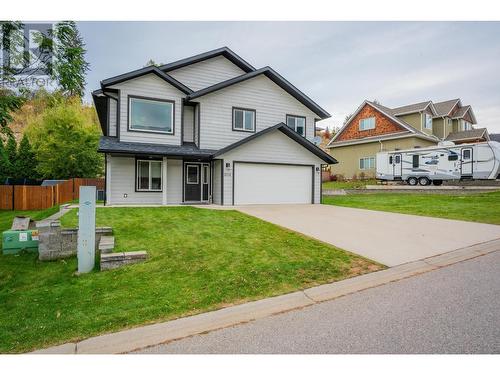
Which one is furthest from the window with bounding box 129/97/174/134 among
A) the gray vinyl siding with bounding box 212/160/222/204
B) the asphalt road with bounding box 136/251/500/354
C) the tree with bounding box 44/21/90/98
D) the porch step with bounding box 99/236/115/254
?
the asphalt road with bounding box 136/251/500/354

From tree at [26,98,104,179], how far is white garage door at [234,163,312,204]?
19.1 metres

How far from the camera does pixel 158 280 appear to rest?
503cm

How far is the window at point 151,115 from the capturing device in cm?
1442

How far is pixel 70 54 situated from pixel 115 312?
5.10m

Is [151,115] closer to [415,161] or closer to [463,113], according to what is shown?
[415,161]

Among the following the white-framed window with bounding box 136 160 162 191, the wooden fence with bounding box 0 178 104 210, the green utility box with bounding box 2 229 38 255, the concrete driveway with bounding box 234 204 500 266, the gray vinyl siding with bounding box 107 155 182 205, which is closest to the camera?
the concrete driveway with bounding box 234 204 500 266

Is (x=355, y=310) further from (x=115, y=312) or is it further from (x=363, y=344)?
(x=115, y=312)

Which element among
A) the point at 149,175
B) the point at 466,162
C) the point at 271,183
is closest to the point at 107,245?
the point at 149,175

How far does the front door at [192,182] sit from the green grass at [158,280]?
7446 millimetres

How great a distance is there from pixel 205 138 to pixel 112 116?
469 centimetres

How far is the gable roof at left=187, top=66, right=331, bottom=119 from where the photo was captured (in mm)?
15383

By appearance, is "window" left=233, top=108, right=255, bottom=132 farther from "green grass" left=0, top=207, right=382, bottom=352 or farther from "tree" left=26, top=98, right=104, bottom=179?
"tree" left=26, top=98, right=104, bottom=179

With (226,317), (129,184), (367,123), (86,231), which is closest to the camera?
(226,317)

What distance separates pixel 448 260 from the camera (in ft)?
19.5
